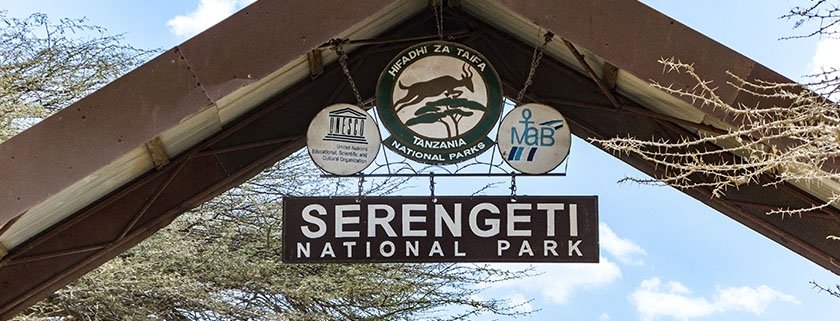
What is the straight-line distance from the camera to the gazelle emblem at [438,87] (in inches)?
277

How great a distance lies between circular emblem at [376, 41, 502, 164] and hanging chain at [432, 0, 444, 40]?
0.28 metres

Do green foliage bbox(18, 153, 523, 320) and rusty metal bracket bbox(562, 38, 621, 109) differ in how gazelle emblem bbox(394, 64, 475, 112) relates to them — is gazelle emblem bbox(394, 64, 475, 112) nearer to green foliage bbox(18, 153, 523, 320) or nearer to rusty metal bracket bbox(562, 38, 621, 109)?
rusty metal bracket bbox(562, 38, 621, 109)

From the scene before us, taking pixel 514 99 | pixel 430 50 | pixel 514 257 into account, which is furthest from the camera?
pixel 514 99

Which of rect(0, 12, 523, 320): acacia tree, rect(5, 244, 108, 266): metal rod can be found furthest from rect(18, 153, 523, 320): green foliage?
rect(5, 244, 108, 266): metal rod

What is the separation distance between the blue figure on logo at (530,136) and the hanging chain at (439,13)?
2.90ft

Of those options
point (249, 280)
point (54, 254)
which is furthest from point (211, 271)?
point (54, 254)

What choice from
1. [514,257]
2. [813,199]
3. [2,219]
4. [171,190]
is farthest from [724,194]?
[2,219]

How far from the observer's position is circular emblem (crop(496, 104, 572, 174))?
6891 mm

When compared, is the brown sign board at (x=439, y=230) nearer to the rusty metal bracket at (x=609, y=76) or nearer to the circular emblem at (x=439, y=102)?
the circular emblem at (x=439, y=102)

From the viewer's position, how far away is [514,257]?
6.54 m

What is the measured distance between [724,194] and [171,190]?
3.81 meters

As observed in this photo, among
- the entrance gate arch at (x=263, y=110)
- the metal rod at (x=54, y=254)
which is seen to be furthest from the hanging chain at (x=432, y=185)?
the metal rod at (x=54, y=254)

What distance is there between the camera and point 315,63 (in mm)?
7391

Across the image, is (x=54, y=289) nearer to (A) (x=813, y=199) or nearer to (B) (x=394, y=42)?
(B) (x=394, y=42)
